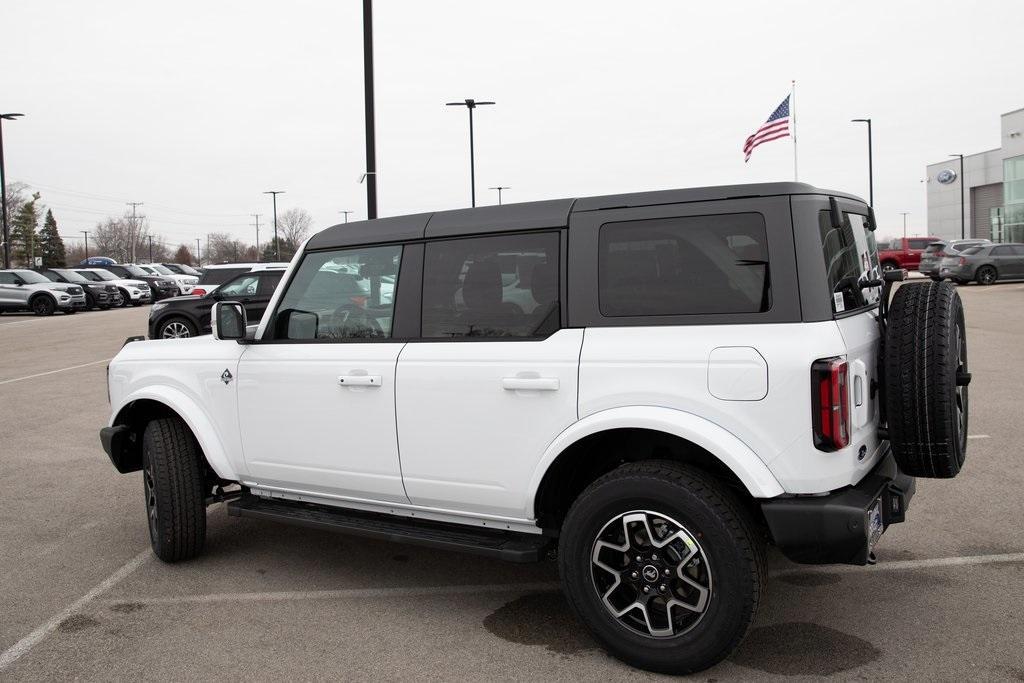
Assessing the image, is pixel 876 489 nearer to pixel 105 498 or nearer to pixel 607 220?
pixel 607 220

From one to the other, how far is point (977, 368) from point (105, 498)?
33.6 feet

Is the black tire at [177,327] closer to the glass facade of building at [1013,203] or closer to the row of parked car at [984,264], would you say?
the row of parked car at [984,264]

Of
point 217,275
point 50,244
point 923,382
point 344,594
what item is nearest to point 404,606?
point 344,594

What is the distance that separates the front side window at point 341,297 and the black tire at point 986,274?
30.5 meters

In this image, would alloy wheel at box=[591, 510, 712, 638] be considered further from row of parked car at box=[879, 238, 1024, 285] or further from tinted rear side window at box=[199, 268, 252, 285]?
row of parked car at box=[879, 238, 1024, 285]

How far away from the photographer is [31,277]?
3212 cm

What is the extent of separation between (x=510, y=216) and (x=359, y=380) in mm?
1040

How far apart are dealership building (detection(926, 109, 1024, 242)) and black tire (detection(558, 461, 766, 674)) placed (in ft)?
192

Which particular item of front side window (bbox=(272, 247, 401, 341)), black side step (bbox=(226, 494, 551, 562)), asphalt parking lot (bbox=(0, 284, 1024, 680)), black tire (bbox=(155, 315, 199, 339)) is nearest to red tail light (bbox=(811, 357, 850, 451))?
asphalt parking lot (bbox=(0, 284, 1024, 680))

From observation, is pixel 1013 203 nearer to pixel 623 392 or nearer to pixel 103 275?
pixel 103 275

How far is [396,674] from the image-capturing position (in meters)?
3.57

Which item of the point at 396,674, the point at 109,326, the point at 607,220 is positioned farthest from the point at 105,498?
the point at 109,326

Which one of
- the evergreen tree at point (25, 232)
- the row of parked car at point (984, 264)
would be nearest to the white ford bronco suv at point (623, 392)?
the row of parked car at point (984, 264)

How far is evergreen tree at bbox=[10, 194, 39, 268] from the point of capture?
96875 millimetres
